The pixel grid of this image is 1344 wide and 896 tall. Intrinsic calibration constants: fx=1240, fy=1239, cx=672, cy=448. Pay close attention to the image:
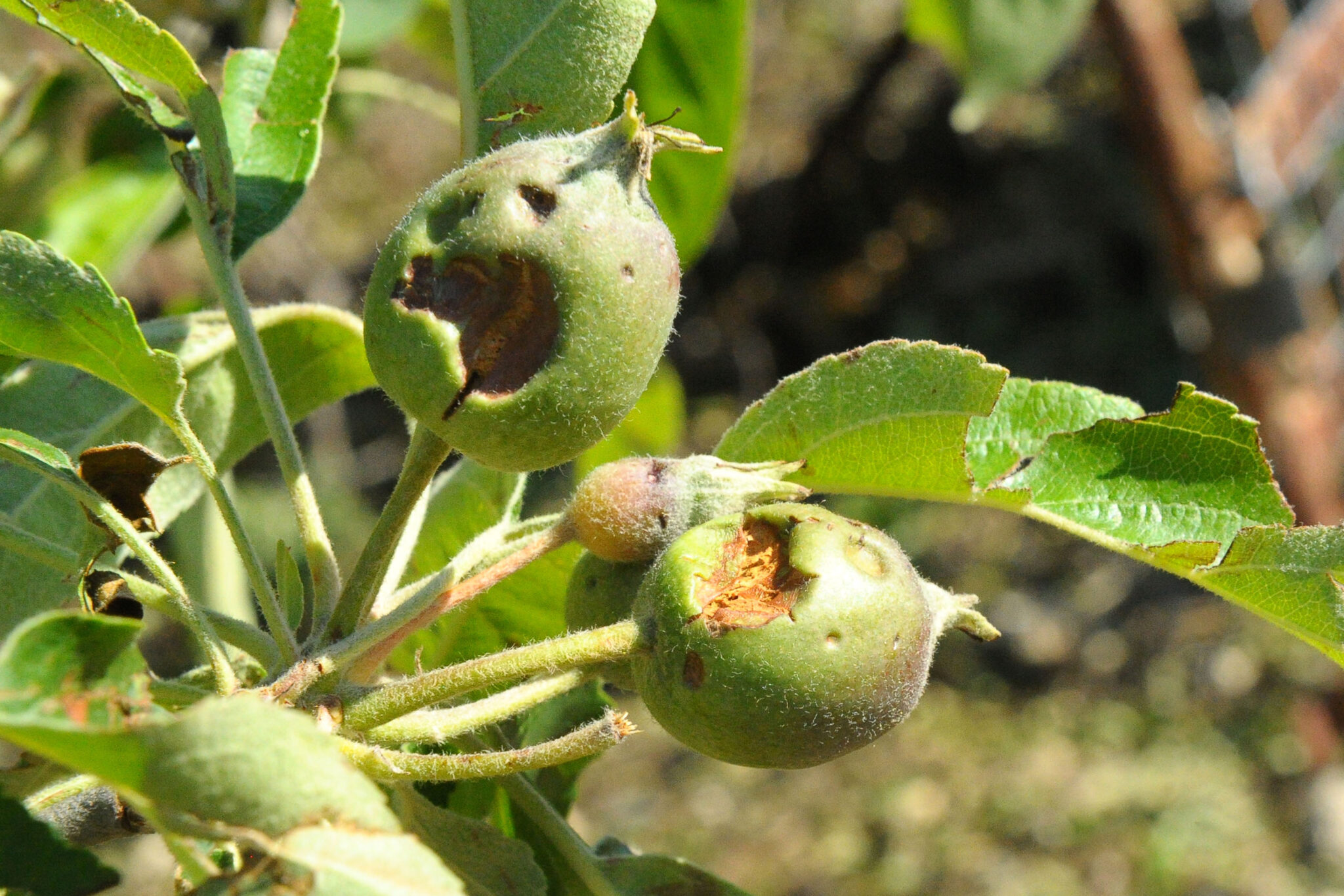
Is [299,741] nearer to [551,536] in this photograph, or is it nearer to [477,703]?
[477,703]

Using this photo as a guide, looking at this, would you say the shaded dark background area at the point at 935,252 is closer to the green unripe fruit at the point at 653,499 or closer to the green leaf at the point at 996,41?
the green leaf at the point at 996,41

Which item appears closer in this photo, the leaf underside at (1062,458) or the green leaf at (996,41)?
the leaf underside at (1062,458)

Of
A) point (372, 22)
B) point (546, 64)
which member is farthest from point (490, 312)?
point (372, 22)

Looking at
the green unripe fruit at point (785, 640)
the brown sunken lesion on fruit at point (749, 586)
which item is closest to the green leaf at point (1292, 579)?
the green unripe fruit at point (785, 640)

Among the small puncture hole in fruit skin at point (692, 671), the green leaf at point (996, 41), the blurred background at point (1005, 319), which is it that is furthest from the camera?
the blurred background at point (1005, 319)

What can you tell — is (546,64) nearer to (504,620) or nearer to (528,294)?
(528,294)

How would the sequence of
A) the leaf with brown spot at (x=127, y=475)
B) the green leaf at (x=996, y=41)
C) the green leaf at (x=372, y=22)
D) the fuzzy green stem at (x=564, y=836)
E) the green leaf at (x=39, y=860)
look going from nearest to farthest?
the green leaf at (x=39, y=860), the leaf with brown spot at (x=127, y=475), the fuzzy green stem at (x=564, y=836), the green leaf at (x=372, y=22), the green leaf at (x=996, y=41)

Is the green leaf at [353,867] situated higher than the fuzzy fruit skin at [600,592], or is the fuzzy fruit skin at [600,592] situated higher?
the green leaf at [353,867]
